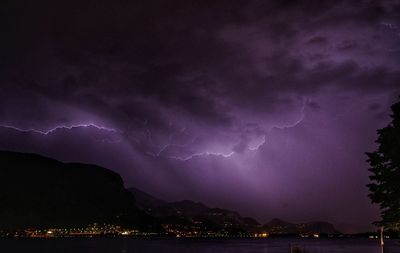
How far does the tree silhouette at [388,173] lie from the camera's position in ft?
111

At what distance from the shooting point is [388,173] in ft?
112

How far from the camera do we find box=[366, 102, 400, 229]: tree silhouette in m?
33.8

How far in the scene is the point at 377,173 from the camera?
116 ft

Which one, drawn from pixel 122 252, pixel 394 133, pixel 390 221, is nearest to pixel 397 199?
pixel 390 221

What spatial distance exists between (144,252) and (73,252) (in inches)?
840

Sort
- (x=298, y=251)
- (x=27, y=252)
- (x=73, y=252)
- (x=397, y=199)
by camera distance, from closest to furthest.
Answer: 1. (x=397, y=199)
2. (x=298, y=251)
3. (x=27, y=252)
4. (x=73, y=252)

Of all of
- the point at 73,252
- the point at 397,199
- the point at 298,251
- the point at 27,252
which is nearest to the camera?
the point at 397,199

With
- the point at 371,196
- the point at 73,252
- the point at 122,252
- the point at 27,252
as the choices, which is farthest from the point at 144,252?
the point at 371,196

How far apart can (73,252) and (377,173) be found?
127 m

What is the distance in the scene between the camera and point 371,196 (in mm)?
35344

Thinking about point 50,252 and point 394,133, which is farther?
point 50,252

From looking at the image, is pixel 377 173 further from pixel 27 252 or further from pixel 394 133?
pixel 27 252

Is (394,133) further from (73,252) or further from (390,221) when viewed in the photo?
(73,252)

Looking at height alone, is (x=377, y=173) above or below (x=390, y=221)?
above
